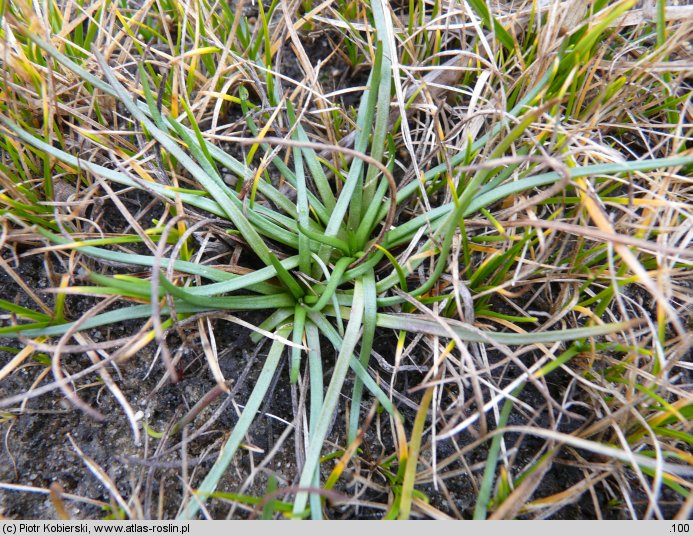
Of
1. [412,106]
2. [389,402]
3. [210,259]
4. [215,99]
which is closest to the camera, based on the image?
[389,402]

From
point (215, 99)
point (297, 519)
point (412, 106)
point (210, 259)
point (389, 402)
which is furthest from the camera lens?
point (215, 99)

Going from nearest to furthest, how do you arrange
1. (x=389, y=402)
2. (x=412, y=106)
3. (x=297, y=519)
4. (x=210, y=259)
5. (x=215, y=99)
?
(x=297, y=519)
(x=389, y=402)
(x=210, y=259)
(x=412, y=106)
(x=215, y=99)

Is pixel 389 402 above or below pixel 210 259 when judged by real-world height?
A: below

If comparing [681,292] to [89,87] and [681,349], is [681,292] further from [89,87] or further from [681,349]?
[89,87]

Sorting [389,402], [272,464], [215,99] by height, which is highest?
[215,99]

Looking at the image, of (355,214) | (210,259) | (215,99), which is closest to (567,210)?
(355,214)

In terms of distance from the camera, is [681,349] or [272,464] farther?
[272,464]

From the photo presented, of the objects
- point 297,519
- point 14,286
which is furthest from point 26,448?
point 297,519

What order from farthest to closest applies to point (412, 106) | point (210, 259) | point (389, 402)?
point (412, 106) → point (210, 259) → point (389, 402)
